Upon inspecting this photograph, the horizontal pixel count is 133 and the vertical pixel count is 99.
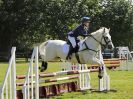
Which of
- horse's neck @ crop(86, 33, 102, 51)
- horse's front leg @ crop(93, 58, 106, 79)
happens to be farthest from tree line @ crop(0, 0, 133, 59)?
horse's front leg @ crop(93, 58, 106, 79)

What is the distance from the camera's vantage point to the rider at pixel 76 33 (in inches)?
484

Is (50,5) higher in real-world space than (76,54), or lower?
higher

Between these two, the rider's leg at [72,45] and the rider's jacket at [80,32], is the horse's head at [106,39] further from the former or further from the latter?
the rider's leg at [72,45]

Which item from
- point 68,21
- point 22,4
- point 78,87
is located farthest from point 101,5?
point 78,87

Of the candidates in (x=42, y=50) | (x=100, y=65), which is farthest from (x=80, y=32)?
(x=42, y=50)

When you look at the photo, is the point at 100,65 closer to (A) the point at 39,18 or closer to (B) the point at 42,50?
(B) the point at 42,50

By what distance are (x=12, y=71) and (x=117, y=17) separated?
55.6 m

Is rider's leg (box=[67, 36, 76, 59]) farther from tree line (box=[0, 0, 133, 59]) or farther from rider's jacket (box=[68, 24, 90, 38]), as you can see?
tree line (box=[0, 0, 133, 59])

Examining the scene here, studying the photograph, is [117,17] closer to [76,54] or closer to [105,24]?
[105,24]

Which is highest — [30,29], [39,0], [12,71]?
[39,0]

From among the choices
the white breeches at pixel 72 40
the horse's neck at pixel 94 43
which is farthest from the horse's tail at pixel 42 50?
the horse's neck at pixel 94 43

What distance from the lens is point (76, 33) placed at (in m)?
12.6

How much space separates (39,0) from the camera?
167 feet

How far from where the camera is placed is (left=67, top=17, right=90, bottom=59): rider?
40.4ft
